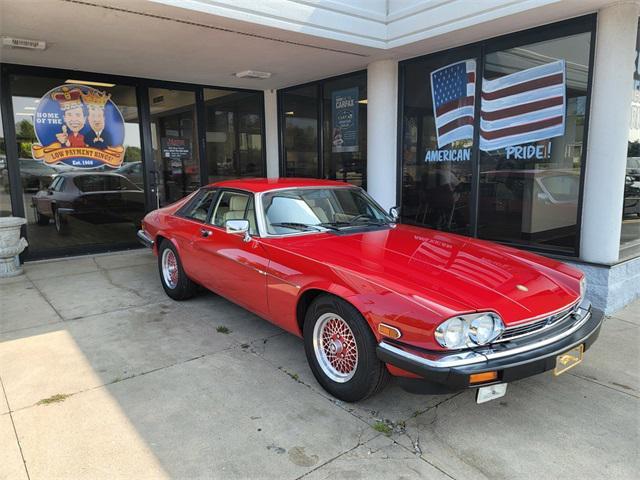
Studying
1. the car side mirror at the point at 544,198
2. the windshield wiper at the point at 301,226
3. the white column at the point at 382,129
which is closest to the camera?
the windshield wiper at the point at 301,226

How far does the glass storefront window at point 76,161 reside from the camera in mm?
7180

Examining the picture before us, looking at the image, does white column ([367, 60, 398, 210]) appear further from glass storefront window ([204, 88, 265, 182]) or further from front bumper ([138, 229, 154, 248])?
front bumper ([138, 229, 154, 248])

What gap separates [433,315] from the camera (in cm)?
250

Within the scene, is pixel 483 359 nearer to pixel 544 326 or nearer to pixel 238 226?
pixel 544 326

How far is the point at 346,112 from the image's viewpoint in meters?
7.98

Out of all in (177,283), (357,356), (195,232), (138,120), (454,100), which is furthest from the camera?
(138,120)

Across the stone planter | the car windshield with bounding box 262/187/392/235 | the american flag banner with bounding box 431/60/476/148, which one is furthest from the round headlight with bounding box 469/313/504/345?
the stone planter

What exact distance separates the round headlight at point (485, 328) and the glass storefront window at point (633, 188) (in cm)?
348

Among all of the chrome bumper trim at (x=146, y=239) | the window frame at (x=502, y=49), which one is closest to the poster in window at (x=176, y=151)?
the chrome bumper trim at (x=146, y=239)

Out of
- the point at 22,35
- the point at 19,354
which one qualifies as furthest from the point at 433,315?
the point at 22,35

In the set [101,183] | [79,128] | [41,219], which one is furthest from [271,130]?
[41,219]

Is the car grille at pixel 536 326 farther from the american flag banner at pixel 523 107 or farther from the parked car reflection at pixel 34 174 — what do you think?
the parked car reflection at pixel 34 174

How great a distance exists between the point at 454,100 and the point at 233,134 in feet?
15.8

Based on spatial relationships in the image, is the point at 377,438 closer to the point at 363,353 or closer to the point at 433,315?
the point at 363,353
